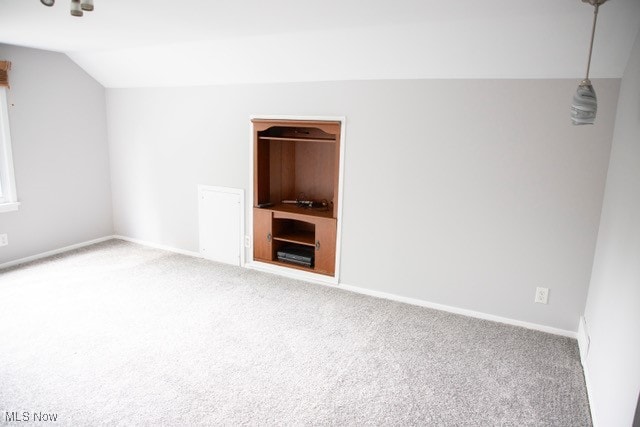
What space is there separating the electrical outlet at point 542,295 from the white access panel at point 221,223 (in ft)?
8.69

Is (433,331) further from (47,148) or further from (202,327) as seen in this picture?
(47,148)

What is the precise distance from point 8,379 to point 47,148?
8.80 feet

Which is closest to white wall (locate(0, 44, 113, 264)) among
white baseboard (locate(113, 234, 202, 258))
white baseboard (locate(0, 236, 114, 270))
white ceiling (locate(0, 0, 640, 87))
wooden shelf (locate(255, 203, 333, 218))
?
white baseboard (locate(0, 236, 114, 270))

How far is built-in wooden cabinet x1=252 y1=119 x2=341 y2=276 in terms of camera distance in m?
3.68

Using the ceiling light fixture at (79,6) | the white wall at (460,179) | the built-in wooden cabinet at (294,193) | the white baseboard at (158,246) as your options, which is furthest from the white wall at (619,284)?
the white baseboard at (158,246)

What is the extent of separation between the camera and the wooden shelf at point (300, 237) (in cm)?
382

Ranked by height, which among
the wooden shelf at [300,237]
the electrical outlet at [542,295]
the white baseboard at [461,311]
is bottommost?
the white baseboard at [461,311]

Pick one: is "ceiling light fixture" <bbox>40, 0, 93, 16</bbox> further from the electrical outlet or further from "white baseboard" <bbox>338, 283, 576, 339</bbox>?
the electrical outlet

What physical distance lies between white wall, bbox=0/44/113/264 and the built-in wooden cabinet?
2098 millimetres

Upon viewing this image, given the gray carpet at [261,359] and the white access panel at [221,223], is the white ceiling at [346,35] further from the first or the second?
the gray carpet at [261,359]

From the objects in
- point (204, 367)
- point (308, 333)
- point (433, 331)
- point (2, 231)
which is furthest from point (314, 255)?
point (2, 231)

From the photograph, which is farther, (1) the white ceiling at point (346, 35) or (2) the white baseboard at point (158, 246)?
(2) the white baseboard at point (158, 246)

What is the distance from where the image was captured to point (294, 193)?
4.18 metres

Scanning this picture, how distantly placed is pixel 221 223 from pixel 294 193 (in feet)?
2.67
